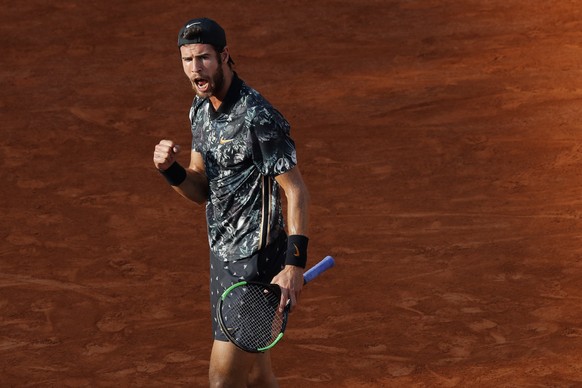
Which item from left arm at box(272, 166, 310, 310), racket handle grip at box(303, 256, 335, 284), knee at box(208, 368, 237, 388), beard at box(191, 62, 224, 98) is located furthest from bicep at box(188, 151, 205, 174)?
knee at box(208, 368, 237, 388)

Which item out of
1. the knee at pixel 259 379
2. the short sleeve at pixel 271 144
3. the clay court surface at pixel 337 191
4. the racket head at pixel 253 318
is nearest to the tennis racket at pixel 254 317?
the racket head at pixel 253 318

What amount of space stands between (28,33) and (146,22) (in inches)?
53.7

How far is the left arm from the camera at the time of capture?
5.49m

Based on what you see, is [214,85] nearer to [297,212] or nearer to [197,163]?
[197,163]

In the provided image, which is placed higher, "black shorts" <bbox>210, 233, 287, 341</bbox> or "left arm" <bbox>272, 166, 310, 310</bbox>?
"left arm" <bbox>272, 166, 310, 310</bbox>

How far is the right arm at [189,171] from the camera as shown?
573 cm

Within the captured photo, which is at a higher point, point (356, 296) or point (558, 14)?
point (558, 14)

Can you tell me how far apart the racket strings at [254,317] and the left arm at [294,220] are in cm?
15

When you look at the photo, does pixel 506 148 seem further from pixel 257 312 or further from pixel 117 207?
pixel 257 312

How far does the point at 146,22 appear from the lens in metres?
13.9

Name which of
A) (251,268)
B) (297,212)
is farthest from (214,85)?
(251,268)

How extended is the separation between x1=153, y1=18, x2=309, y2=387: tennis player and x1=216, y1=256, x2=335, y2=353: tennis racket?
0.34 ft

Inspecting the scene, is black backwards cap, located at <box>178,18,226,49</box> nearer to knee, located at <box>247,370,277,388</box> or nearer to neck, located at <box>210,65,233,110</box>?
neck, located at <box>210,65,233,110</box>

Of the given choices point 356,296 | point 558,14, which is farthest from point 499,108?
point 356,296
